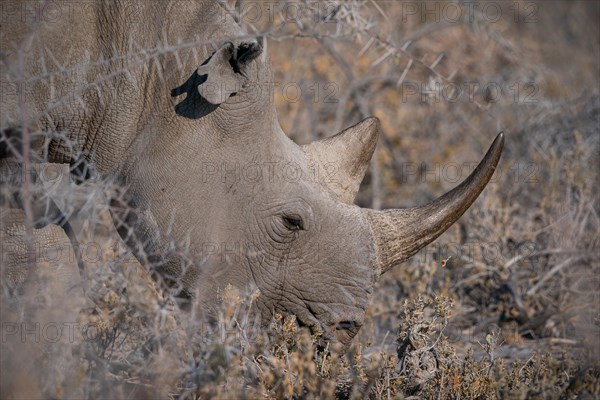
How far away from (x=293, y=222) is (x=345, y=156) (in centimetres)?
63

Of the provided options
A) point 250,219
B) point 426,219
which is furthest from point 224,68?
point 426,219

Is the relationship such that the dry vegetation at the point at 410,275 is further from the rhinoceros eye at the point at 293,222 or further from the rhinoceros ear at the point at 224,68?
the rhinoceros eye at the point at 293,222

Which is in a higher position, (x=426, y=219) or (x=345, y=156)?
(x=345, y=156)

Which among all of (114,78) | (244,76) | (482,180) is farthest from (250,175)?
(482,180)

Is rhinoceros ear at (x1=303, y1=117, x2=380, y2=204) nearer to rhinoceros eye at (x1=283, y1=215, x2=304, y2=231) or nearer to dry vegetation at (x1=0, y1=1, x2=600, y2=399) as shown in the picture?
rhinoceros eye at (x1=283, y1=215, x2=304, y2=231)

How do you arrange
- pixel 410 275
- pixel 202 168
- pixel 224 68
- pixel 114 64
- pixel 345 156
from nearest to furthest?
pixel 224 68
pixel 202 168
pixel 114 64
pixel 345 156
pixel 410 275

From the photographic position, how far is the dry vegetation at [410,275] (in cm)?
440

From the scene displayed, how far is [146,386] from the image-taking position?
4328mm

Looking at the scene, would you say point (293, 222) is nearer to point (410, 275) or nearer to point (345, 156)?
point (345, 156)

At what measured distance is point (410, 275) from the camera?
22.3 feet

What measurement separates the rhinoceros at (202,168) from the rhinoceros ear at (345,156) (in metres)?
0.14

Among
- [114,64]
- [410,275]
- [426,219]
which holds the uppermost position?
[114,64]

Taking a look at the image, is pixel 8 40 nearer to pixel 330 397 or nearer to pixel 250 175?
pixel 250 175

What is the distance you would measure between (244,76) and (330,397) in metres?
1.72
